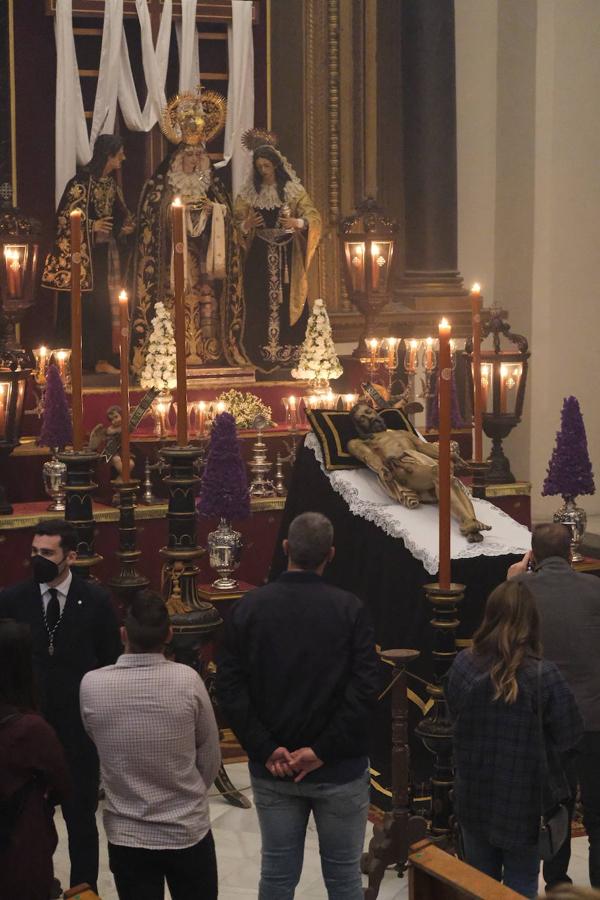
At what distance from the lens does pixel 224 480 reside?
7.80 meters

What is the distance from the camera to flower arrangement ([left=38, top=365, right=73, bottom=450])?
33.9 ft

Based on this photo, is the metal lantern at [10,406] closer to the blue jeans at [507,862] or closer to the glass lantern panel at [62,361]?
the glass lantern panel at [62,361]

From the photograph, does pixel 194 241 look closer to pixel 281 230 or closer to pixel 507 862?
pixel 281 230

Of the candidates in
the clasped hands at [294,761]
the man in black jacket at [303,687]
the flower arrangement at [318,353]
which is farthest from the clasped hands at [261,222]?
the clasped hands at [294,761]

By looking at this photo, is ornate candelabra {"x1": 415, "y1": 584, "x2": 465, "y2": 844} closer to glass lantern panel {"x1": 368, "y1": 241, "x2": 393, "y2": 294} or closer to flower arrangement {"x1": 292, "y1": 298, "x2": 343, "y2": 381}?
flower arrangement {"x1": 292, "y1": 298, "x2": 343, "y2": 381}

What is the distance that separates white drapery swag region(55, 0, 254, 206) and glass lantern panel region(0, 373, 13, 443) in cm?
376

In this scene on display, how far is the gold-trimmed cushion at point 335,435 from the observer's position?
24.7 feet

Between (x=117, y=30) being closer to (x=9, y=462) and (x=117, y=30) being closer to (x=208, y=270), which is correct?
(x=208, y=270)

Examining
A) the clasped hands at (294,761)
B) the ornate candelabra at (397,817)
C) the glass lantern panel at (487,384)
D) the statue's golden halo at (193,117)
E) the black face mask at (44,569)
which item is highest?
the statue's golden halo at (193,117)

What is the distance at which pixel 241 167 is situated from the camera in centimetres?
1407

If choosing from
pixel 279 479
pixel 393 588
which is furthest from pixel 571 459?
pixel 279 479

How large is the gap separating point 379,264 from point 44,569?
856 cm

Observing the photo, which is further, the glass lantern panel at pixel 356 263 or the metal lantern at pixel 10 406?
the glass lantern panel at pixel 356 263

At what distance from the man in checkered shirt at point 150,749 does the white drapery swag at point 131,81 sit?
31.9 ft
